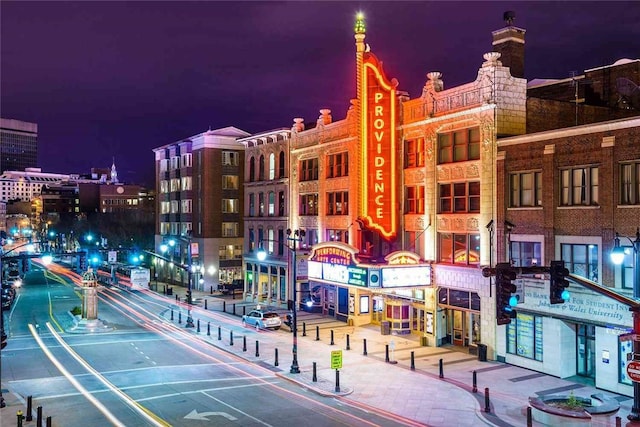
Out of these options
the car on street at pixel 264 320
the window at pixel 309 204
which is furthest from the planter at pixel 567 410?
the window at pixel 309 204

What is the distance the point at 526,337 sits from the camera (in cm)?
3322

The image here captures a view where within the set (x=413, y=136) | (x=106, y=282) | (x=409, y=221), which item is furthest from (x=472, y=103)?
(x=106, y=282)

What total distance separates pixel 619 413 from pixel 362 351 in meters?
15.6

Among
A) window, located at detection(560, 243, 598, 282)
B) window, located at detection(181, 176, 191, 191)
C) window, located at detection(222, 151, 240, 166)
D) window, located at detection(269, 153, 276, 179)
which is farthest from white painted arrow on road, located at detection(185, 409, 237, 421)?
window, located at detection(181, 176, 191, 191)

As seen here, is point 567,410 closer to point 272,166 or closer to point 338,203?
point 338,203

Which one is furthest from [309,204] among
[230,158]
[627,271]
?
[627,271]

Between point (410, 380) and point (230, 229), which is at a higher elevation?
point (230, 229)

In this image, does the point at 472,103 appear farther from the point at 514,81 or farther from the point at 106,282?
the point at 106,282

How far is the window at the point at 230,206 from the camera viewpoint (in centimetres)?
7512

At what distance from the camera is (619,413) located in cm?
2494

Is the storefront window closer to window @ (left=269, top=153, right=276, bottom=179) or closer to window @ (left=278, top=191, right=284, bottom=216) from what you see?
window @ (left=278, top=191, right=284, bottom=216)

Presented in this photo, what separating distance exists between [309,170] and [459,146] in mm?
19595

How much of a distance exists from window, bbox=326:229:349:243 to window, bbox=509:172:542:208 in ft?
56.7

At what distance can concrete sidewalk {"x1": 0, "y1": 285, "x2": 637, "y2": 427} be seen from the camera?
24609 millimetres
